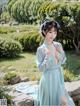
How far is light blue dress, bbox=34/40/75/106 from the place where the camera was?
4793 mm

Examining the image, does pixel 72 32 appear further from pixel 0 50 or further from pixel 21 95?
pixel 21 95

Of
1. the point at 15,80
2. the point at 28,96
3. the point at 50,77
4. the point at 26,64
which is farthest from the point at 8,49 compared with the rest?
the point at 50,77

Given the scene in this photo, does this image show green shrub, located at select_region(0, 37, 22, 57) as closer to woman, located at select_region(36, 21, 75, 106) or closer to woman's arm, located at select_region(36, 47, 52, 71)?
woman, located at select_region(36, 21, 75, 106)

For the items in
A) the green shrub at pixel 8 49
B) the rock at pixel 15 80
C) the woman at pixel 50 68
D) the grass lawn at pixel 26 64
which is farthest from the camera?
the green shrub at pixel 8 49

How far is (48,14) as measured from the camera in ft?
46.3

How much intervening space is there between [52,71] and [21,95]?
58.3 inches

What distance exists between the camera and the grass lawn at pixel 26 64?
1188 cm

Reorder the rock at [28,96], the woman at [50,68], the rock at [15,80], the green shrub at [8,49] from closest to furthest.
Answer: the woman at [50,68], the rock at [28,96], the rock at [15,80], the green shrub at [8,49]

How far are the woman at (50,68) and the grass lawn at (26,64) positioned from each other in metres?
6.12

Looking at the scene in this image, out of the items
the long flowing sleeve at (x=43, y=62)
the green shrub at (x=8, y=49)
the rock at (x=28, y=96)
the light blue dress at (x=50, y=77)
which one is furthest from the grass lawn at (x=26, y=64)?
the long flowing sleeve at (x=43, y=62)

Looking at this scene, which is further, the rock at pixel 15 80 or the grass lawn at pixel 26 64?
the grass lawn at pixel 26 64

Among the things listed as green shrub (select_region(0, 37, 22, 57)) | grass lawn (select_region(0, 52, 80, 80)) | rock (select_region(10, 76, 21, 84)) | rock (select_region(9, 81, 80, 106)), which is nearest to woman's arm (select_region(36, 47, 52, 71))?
rock (select_region(9, 81, 80, 106))

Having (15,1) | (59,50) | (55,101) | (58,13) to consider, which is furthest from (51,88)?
(15,1)

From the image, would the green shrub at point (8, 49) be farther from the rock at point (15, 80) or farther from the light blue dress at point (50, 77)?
the light blue dress at point (50, 77)
